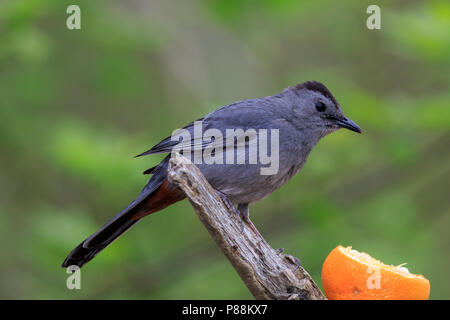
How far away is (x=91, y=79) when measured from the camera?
661 cm

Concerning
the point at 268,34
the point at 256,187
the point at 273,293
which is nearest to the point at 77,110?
the point at 268,34

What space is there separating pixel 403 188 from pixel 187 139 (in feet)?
10.0

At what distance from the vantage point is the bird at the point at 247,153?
400 centimetres

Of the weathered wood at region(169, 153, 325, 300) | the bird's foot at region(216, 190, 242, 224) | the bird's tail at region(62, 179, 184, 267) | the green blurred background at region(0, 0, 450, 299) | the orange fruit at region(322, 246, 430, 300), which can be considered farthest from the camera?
the green blurred background at region(0, 0, 450, 299)

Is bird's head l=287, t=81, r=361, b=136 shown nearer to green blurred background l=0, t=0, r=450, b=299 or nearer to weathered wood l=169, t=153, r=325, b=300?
green blurred background l=0, t=0, r=450, b=299

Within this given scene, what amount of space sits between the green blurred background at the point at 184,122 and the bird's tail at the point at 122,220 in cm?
106

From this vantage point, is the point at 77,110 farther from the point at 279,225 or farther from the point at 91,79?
Result: the point at 279,225

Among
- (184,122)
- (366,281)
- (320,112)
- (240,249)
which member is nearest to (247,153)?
(320,112)

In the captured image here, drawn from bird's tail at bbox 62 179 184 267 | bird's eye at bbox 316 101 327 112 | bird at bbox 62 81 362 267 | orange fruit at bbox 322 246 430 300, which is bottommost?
orange fruit at bbox 322 246 430 300

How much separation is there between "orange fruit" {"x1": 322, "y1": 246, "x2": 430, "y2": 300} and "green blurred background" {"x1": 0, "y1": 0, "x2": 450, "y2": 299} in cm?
239

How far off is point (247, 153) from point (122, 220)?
3.10ft

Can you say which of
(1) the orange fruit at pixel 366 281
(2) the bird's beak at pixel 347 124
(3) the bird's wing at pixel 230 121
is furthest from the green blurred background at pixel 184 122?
(1) the orange fruit at pixel 366 281

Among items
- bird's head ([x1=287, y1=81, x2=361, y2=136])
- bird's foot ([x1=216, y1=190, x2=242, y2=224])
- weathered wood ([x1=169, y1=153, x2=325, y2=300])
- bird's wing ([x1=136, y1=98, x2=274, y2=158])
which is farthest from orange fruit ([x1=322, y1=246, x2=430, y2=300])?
bird's head ([x1=287, y1=81, x2=361, y2=136])

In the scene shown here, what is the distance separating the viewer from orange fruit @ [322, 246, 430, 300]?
2.85 meters
